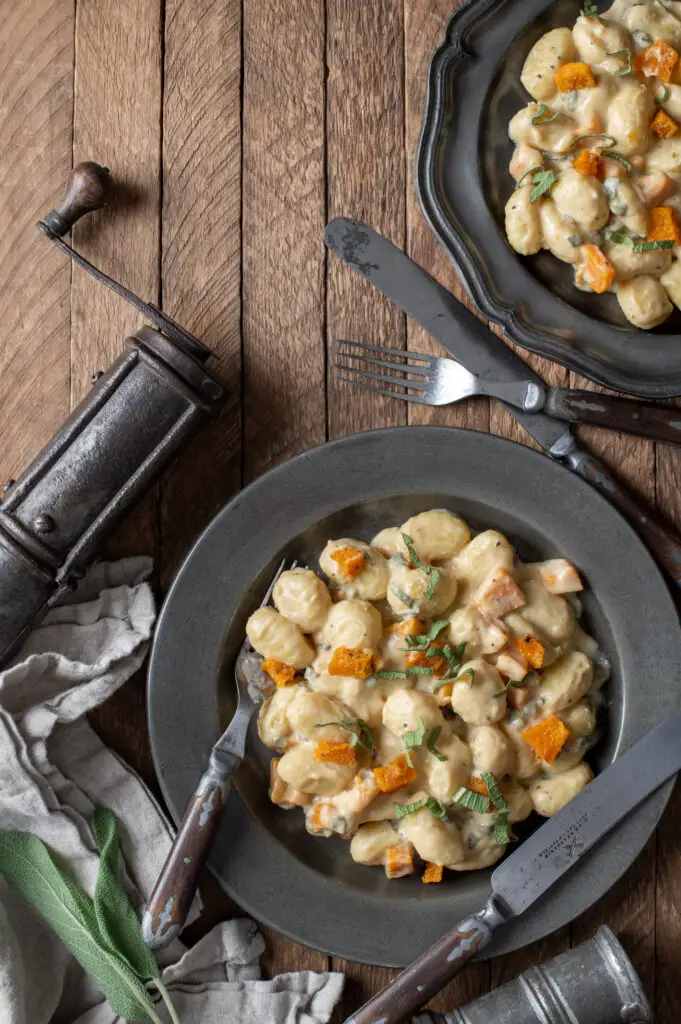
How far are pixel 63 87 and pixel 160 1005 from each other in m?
1.63

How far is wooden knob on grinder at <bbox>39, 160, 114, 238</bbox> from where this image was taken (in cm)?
177

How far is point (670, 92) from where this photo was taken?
1.69 m

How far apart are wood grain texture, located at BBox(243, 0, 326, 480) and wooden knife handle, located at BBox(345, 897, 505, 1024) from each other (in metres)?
0.83

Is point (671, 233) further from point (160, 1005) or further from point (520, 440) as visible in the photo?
point (160, 1005)

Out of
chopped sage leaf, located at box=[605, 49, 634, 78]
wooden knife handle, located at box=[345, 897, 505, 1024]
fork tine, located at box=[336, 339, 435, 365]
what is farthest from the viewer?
fork tine, located at box=[336, 339, 435, 365]

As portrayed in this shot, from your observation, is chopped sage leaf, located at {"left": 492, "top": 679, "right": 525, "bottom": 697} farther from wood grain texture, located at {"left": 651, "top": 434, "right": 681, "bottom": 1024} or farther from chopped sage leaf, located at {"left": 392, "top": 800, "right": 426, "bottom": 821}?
wood grain texture, located at {"left": 651, "top": 434, "right": 681, "bottom": 1024}

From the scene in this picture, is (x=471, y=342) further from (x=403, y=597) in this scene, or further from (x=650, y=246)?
(x=403, y=597)

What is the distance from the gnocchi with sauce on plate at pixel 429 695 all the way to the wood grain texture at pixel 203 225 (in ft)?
0.84

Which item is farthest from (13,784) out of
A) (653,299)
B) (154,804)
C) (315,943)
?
(653,299)

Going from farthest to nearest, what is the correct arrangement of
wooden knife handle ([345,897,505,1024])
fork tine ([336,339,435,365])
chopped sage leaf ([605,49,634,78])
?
fork tine ([336,339,435,365]) → chopped sage leaf ([605,49,634,78]) → wooden knife handle ([345,897,505,1024])

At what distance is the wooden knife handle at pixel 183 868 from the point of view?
5.36 ft

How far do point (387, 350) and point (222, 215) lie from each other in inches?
15.3

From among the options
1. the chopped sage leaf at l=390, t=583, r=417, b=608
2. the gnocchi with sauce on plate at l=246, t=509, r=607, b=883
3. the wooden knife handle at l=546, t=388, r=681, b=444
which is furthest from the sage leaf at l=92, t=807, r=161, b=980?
the wooden knife handle at l=546, t=388, r=681, b=444

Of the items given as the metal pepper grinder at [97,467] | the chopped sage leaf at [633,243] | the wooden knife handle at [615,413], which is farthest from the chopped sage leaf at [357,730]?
the chopped sage leaf at [633,243]
